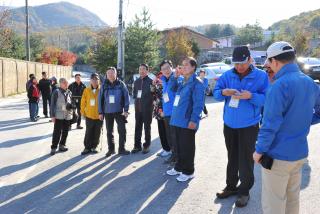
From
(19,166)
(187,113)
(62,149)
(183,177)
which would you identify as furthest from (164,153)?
(19,166)

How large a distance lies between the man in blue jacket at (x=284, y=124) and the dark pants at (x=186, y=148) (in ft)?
8.87

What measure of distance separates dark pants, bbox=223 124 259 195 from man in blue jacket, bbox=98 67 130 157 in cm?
348

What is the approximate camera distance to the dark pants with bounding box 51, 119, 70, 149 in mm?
8766

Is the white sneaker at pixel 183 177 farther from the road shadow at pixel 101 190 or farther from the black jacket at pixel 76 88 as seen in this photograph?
the black jacket at pixel 76 88

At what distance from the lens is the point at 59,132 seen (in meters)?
8.80

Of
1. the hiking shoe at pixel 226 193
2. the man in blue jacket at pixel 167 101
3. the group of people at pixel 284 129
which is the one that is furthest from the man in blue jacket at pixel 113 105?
the group of people at pixel 284 129

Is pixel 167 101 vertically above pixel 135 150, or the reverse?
pixel 167 101

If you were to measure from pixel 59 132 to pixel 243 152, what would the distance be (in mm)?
4810

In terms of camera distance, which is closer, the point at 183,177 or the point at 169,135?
the point at 183,177

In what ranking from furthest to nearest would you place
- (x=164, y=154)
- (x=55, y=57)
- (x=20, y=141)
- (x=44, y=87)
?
(x=55, y=57) → (x=44, y=87) → (x=20, y=141) → (x=164, y=154)

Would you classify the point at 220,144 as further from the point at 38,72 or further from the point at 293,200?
the point at 38,72

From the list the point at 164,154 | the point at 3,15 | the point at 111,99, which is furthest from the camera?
the point at 3,15

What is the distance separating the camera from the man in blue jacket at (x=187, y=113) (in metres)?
6.36

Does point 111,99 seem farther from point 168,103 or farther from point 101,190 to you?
point 101,190
